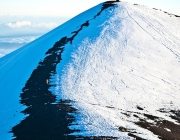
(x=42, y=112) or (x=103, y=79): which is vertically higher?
(x=103, y=79)

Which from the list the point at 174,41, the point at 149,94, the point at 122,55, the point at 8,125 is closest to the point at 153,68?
the point at 122,55

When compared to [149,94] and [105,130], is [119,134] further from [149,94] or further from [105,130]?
[149,94]

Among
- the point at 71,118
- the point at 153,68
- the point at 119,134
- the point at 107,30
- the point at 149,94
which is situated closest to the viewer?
the point at 119,134

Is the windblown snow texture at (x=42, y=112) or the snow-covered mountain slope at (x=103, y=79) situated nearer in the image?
the windblown snow texture at (x=42, y=112)

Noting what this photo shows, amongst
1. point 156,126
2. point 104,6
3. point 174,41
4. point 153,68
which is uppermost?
point 104,6

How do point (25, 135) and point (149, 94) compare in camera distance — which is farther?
point (149, 94)

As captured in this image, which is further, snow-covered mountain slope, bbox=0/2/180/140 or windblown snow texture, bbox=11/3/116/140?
snow-covered mountain slope, bbox=0/2/180/140

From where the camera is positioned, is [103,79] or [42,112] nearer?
[42,112]

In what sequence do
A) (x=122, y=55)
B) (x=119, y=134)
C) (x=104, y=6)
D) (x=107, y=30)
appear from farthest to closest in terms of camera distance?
(x=104, y=6) < (x=107, y=30) < (x=122, y=55) < (x=119, y=134)
